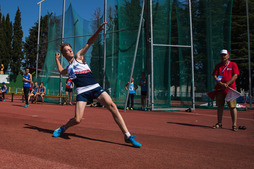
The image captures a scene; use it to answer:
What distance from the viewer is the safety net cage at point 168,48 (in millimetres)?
11414

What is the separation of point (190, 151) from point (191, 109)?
322 inches

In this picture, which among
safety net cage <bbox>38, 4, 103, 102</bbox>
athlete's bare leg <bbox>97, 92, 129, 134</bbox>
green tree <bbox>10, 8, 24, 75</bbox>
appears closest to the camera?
athlete's bare leg <bbox>97, 92, 129, 134</bbox>

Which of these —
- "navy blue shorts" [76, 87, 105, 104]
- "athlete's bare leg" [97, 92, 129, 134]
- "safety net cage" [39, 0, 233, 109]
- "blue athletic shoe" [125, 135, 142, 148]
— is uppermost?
"safety net cage" [39, 0, 233, 109]

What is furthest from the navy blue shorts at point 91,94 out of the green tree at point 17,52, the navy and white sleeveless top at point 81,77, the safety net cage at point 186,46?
the green tree at point 17,52

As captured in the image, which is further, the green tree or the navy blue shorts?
the green tree

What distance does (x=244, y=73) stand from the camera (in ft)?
104

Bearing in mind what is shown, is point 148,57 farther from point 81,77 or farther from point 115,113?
point 115,113

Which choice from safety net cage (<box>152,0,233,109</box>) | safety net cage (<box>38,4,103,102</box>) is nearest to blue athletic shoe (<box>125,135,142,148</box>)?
safety net cage (<box>152,0,233,109</box>)

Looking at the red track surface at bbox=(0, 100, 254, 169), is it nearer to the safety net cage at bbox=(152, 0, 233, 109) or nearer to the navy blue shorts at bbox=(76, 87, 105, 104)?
the navy blue shorts at bbox=(76, 87, 105, 104)

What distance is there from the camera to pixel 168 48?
38.2 feet

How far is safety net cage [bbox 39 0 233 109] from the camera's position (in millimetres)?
11414

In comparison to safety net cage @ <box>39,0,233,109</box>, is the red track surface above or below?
below

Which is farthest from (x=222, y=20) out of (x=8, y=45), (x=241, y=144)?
(x=8, y=45)

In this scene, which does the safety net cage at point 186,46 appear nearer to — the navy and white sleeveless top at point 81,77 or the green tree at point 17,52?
the navy and white sleeveless top at point 81,77
